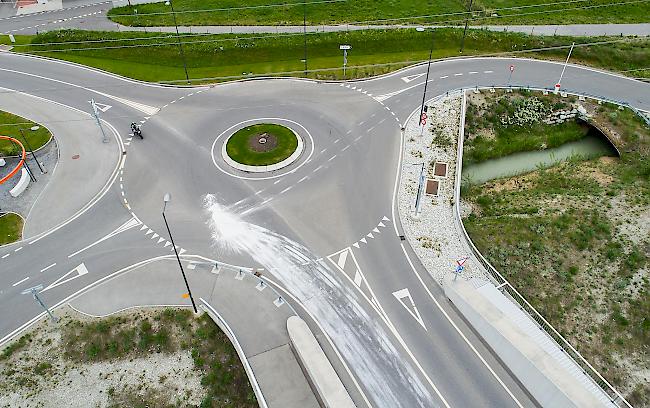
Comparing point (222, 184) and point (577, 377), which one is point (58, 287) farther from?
point (577, 377)

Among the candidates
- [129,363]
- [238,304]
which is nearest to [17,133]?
[129,363]

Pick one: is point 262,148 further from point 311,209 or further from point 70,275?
point 70,275

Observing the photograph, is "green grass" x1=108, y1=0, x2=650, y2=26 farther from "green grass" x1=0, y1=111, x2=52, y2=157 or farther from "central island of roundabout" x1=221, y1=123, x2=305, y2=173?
"central island of roundabout" x1=221, y1=123, x2=305, y2=173

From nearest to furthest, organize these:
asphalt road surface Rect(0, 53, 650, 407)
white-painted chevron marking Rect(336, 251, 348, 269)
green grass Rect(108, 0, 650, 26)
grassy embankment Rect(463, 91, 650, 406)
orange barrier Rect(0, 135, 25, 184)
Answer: asphalt road surface Rect(0, 53, 650, 407) < grassy embankment Rect(463, 91, 650, 406) < white-painted chevron marking Rect(336, 251, 348, 269) < orange barrier Rect(0, 135, 25, 184) < green grass Rect(108, 0, 650, 26)

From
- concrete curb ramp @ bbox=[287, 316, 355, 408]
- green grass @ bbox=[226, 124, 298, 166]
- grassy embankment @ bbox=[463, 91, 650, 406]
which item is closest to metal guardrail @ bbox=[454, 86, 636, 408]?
grassy embankment @ bbox=[463, 91, 650, 406]

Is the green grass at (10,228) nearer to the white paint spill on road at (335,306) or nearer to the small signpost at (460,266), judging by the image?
the white paint spill on road at (335,306)

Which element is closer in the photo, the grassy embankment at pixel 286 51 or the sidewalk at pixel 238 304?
the sidewalk at pixel 238 304

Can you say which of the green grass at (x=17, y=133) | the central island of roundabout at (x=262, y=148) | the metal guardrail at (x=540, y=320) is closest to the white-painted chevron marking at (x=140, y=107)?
the green grass at (x=17, y=133)
